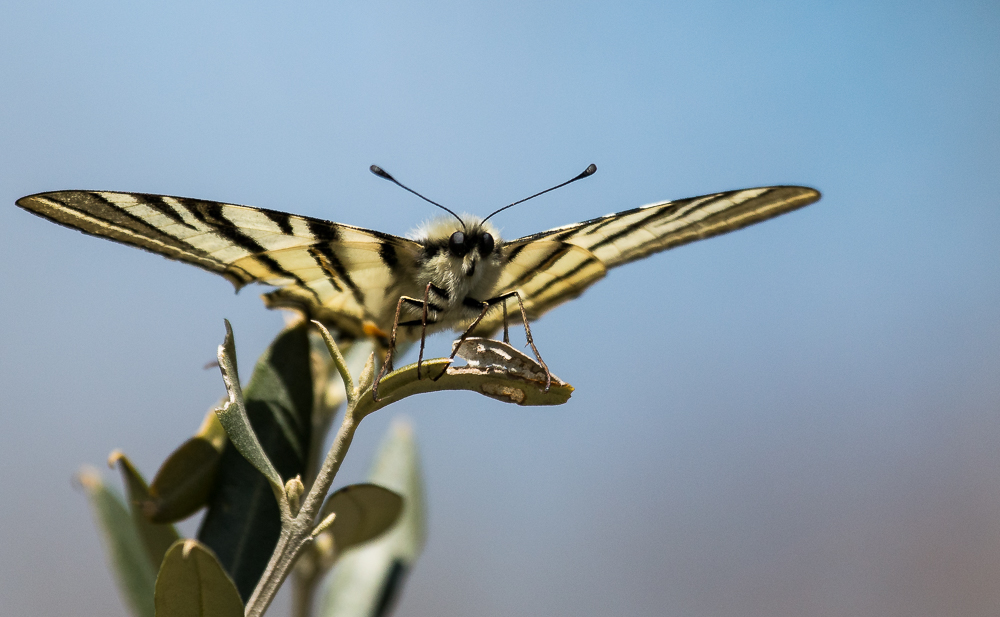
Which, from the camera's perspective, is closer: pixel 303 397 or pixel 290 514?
pixel 290 514

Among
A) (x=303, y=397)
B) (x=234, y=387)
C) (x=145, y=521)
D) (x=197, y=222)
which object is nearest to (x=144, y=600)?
(x=145, y=521)

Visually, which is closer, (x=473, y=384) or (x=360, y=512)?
(x=473, y=384)

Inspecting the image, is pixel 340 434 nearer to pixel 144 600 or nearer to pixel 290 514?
pixel 290 514

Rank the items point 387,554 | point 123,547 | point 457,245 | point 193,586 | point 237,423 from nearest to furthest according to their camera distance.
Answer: point 193,586
point 237,423
point 123,547
point 457,245
point 387,554

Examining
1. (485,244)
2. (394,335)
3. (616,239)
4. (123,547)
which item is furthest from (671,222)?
(123,547)

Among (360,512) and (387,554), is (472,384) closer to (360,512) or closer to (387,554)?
(360,512)

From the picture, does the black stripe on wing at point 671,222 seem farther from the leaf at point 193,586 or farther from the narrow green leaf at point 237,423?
the leaf at point 193,586

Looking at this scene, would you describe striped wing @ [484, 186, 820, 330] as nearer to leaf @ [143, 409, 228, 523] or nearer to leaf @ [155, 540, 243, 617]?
leaf @ [143, 409, 228, 523]
